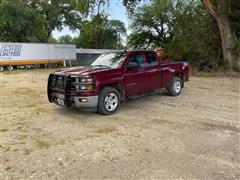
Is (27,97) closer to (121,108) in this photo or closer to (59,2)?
(121,108)

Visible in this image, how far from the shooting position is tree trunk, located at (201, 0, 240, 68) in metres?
14.6

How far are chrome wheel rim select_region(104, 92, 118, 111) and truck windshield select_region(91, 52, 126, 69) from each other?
2.69 feet

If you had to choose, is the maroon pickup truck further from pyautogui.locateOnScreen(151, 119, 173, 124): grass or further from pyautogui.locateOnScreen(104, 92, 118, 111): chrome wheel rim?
pyautogui.locateOnScreen(151, 119, 173, 124): grass

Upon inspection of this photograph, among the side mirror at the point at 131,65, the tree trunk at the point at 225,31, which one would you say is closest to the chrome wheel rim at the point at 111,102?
the side mirror at the point at 131,65

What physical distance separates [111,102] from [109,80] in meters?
0.58

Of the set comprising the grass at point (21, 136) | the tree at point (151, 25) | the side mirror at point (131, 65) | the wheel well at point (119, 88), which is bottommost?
the grass at point (21, 136)

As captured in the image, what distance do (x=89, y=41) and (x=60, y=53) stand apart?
1825 cm

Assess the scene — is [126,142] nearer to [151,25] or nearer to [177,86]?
[177,86]

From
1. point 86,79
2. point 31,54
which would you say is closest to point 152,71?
point 86,79

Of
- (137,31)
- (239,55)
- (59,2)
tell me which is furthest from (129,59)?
(59,2)

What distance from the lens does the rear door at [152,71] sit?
7.52m

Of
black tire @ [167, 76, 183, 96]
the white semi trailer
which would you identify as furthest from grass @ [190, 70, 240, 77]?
the white semi trailer

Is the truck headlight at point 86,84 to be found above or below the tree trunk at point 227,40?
below

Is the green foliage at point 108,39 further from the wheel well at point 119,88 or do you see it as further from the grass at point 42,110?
the wheel well at point 119,88
